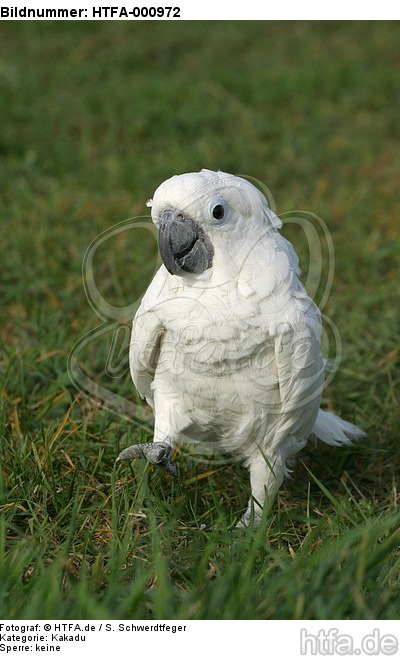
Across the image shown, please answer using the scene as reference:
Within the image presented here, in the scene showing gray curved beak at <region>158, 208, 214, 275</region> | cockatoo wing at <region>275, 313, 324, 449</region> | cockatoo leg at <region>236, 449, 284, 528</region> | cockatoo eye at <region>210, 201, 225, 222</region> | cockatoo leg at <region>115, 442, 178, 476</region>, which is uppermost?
cockatoo eye at <region>210, 201, 225, 222</region>

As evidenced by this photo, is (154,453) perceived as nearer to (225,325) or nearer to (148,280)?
(225,325)

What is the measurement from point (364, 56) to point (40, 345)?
453 centimetres

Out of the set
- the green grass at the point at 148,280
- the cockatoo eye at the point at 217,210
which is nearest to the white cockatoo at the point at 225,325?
the cockatoo eye at the point at 217,210

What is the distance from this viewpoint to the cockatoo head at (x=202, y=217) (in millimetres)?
2270

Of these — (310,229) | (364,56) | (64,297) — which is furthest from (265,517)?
(364,56)

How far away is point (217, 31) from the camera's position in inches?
282

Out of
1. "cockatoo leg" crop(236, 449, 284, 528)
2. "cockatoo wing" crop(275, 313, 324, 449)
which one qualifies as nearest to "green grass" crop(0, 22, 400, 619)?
"cockatoo leg" crop(236, 449, 284, 528)

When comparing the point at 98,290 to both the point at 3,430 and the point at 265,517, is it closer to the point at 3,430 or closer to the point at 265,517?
the point at 3,430

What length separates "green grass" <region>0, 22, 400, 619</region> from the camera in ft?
7.12

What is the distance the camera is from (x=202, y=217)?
2283 millimetres

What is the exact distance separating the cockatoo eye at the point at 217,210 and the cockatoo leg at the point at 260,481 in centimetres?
78

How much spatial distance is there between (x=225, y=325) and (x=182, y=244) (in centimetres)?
26

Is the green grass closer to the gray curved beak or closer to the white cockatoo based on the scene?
the white cockatoo
